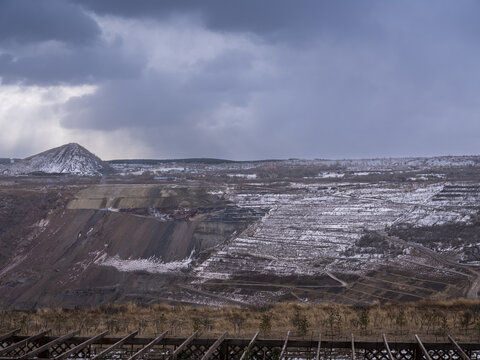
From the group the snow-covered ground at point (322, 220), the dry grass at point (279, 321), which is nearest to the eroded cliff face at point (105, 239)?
the snow-covered ground at point (322, 220)

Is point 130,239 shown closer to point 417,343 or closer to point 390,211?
point 390,211

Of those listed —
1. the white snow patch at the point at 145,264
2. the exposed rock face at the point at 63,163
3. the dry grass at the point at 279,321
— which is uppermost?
the exposed rock face at the point at 63,163

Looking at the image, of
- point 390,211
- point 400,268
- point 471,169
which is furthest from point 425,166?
point 400,268

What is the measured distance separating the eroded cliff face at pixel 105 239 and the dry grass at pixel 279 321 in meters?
10.4

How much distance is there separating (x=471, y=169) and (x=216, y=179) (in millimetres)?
38342

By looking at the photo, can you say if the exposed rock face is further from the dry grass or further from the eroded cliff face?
the dry grass

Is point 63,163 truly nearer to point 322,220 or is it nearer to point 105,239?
point 105,239

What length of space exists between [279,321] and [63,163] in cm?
9212

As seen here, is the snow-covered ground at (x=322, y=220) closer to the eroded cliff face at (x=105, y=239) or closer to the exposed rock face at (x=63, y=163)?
the eroded cliff face at (x=105, y=239)

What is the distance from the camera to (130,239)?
5088 cm

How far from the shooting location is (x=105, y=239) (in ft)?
169

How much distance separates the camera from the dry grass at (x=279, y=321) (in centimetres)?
2147

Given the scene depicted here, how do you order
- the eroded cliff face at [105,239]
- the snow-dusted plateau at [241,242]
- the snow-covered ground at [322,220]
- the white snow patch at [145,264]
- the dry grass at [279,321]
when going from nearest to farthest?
the dry grass at [279,321]
the snow-dusted plateau at [241,242]
the eroded cliff face at [105,239]
the snow-covered ground at [322,220]
the white snow patch at [145,264]

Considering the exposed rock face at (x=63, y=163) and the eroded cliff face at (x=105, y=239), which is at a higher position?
the exposed rock face at (x=63, y=163)
